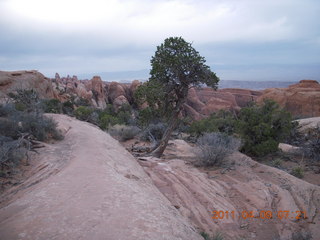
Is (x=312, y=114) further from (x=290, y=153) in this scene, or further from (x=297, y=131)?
(x=290, y=153)

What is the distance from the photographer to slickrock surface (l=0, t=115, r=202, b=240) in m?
2.84

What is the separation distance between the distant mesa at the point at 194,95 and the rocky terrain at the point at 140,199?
21978 mm

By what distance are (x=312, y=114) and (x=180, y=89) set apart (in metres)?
28.9

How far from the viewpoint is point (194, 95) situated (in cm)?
4275

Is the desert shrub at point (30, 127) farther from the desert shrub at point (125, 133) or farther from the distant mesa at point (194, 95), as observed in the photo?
the distant mesa at point (194, 95)

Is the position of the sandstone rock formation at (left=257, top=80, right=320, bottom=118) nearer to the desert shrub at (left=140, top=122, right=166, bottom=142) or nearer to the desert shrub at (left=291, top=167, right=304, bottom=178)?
the desert shrub at (left=140, top=122, right=166, bottom=142)

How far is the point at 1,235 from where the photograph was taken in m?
2.78

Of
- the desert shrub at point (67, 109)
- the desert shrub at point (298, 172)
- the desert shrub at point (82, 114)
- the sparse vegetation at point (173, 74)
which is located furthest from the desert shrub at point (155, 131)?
the desert shrub at point (67, 109)

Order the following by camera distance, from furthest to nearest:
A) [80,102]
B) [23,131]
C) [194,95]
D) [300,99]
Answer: [194,95]
[80,102]
[300,99]
[23,131]

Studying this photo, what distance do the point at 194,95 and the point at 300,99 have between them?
52.3 ft

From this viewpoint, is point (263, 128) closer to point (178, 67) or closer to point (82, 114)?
point (178, 67)

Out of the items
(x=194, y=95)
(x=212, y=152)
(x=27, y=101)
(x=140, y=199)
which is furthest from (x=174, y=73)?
(x=194, y=95)
